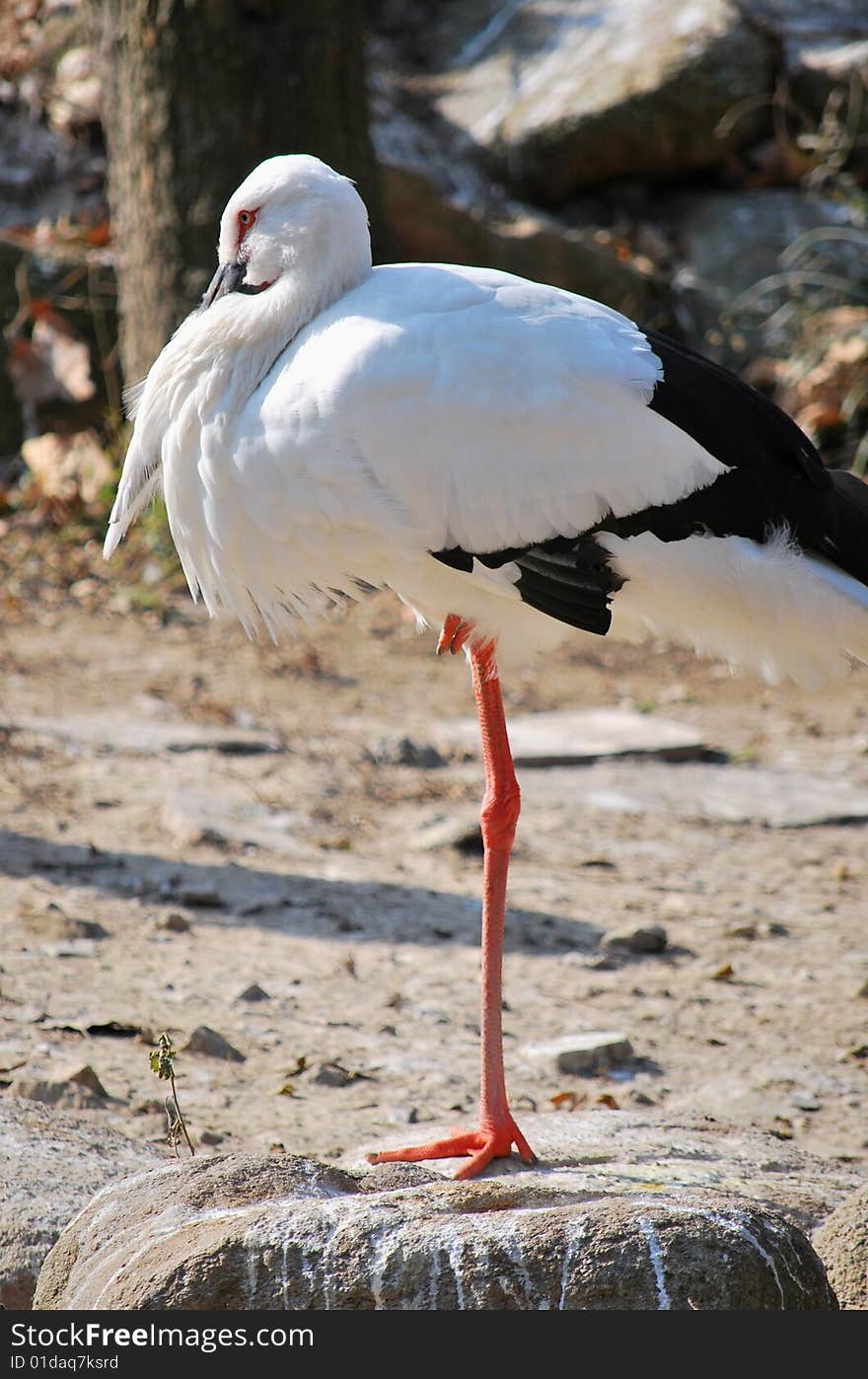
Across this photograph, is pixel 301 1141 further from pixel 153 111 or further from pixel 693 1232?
pixel 153 111

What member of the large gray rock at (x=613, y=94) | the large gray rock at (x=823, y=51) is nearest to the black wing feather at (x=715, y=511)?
the large gray rock at (x=823, y=51)

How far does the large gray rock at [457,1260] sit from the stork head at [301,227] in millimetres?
2229

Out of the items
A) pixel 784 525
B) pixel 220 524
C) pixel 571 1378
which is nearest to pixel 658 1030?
pixel 784 525

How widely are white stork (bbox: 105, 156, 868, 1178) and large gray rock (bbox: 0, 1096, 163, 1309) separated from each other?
60 centimetres

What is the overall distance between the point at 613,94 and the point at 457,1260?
9.93 m

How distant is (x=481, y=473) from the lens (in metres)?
3.43

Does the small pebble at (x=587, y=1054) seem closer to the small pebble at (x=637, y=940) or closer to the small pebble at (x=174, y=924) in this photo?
the small pebble at (x=637, y=940)

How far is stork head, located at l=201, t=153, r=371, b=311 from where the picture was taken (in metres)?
3.77

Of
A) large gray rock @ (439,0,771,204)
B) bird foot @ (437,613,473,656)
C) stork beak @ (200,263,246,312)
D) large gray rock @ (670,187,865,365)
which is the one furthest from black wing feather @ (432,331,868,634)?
large gray rock @ (439,0,771,204)

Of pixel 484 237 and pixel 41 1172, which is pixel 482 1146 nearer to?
pixel 41 1172

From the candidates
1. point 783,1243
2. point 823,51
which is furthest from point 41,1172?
point 823,51

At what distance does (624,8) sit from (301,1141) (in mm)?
9821

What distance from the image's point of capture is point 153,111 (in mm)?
7680

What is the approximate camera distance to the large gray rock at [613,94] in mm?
10742
